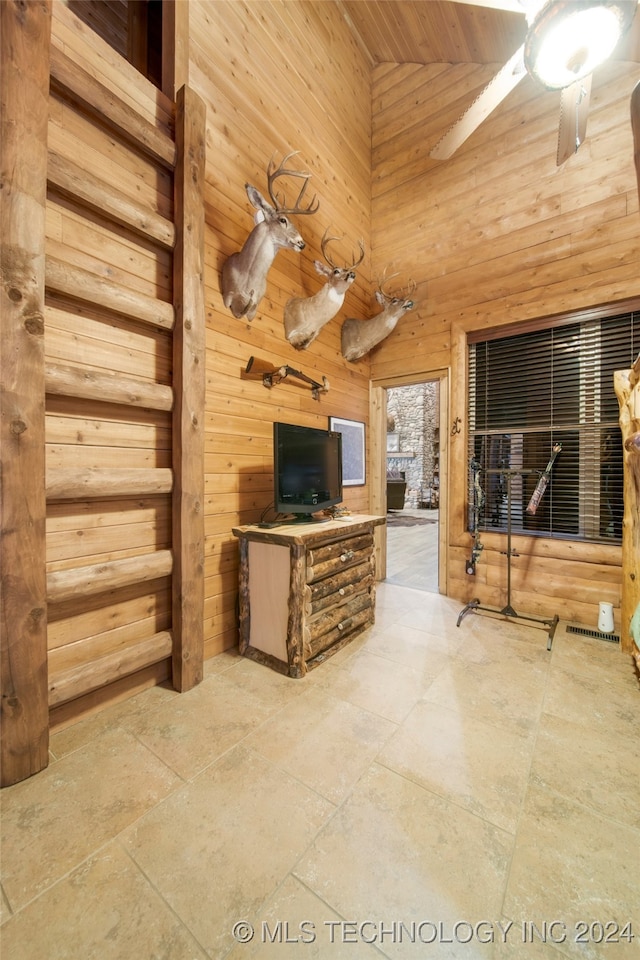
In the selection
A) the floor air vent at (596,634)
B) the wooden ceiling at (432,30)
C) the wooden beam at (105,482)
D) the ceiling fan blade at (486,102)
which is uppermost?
the wooden ceiling at (432,30)

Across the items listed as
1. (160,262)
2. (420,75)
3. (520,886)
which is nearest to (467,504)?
(520,886)

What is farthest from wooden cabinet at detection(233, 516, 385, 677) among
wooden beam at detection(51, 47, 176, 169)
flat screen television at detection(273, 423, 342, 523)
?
wooden beam at detection(51, 47, 176, 169)

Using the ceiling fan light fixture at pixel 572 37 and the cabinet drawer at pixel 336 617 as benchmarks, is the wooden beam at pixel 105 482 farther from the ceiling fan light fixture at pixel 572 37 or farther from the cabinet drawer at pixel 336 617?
the ceiling fan light fixture at pixel 572 37

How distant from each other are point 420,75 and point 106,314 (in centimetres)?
476

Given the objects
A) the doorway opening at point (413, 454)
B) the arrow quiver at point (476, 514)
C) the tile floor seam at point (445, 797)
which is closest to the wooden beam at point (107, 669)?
the tile floor seam at point (445, 797)

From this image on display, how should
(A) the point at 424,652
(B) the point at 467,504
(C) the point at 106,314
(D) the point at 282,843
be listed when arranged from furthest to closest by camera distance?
(B) the point at 467,504
(A) the point at 424,652
(C) the point at 106,314
(D) the point at 282,843

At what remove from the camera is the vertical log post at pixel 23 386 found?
4.69 feet

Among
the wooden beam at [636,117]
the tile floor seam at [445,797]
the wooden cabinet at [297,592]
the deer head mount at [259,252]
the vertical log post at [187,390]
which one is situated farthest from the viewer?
the deer head mount at [259,252]

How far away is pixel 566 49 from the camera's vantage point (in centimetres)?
149

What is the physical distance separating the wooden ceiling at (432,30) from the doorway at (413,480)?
3.13 m

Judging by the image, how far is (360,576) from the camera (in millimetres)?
2746

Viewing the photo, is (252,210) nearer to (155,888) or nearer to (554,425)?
(554,425)

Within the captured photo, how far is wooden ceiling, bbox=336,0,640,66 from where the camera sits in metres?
3.35

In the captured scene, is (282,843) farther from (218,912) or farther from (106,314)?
(106,314)
